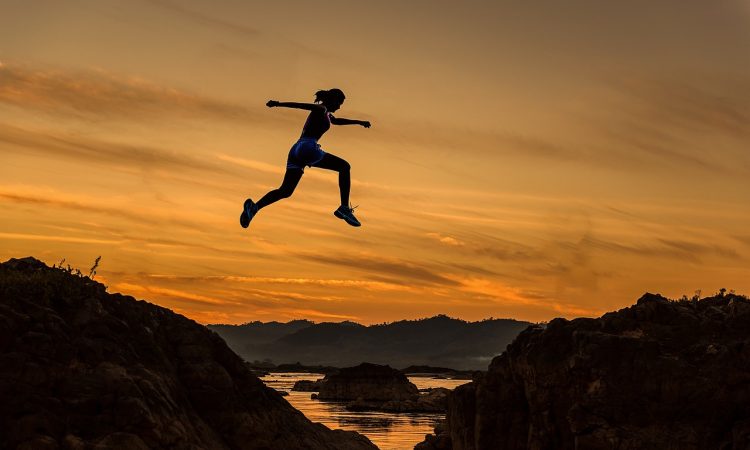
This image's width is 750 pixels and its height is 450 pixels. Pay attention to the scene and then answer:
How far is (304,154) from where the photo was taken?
23000mm

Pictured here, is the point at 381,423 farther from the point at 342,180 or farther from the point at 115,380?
the point at 115,380

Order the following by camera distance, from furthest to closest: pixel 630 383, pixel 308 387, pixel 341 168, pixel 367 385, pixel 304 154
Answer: pixel 308 387 → pixel 367 385 → pixel 630 383 → pixel 341 168 → pixel 304 154

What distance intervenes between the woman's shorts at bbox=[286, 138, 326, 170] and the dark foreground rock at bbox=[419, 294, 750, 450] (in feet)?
36.8

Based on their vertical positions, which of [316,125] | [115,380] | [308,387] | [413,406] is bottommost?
[308,387]

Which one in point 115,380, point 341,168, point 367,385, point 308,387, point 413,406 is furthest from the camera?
point 308,387

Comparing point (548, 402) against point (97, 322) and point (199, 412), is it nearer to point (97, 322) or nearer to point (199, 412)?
point (199, 412)

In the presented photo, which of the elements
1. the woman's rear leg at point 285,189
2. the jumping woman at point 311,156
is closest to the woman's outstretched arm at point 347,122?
the jumping woman at point 311,156

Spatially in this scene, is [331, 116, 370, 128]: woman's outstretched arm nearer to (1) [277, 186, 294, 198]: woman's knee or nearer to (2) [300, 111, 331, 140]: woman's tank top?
(2) [300, 111, 331, 140]: woman's tank top

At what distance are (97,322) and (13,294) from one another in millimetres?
2140

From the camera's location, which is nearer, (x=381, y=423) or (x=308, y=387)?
(x=381, y=423)

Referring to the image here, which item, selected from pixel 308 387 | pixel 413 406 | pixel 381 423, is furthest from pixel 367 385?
pixel 381 423

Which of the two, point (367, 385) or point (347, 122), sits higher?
point (347, 122)

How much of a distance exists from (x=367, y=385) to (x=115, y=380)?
450 feet

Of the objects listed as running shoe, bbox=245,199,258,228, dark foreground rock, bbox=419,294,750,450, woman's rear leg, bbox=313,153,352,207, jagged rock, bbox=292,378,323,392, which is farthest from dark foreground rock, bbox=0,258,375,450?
jagged rock, bbox=292,378,323,392
